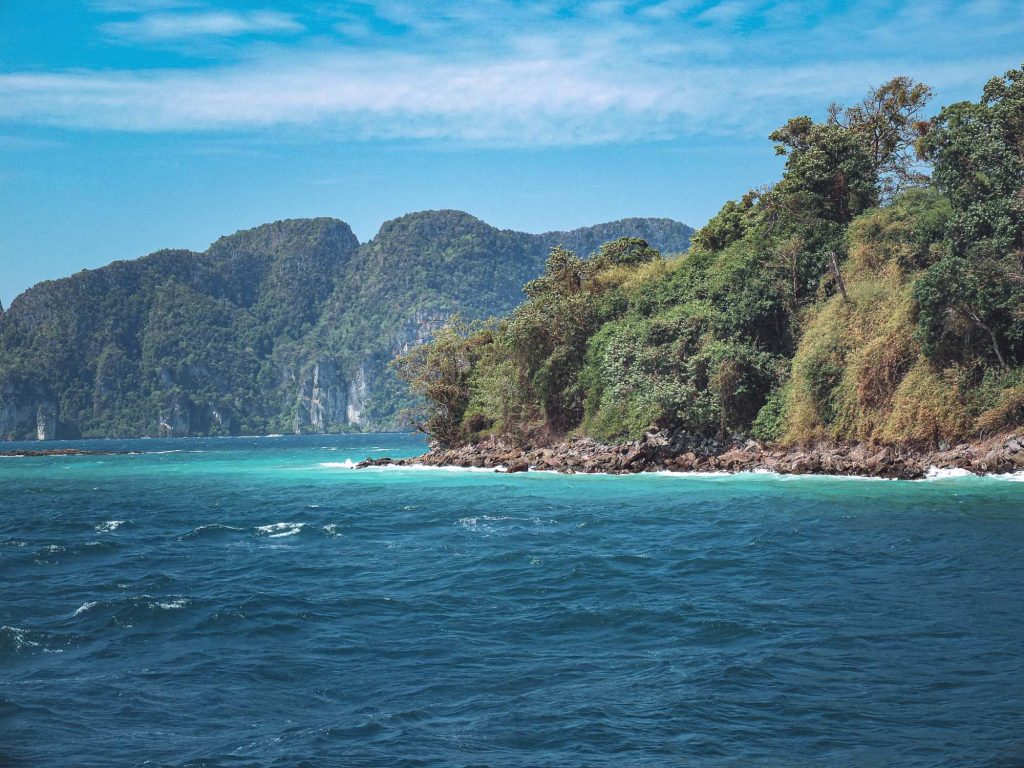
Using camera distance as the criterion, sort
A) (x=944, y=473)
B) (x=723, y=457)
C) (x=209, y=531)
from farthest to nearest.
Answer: (x=723, y=457)
(x=944, y=473)
(x=209, y=531)

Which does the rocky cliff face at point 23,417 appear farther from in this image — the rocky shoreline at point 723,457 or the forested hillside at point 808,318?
the rocky shoreline at point 723,457

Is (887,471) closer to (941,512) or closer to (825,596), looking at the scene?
(941,512)

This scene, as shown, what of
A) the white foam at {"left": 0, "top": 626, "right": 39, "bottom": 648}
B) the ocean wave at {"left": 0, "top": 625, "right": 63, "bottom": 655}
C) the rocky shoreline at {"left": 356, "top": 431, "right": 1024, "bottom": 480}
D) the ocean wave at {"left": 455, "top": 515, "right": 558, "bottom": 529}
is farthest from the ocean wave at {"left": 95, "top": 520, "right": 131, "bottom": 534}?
the rocky shoreline at {"left": 356, "top": 431, "right": 1024, "bottom": 480}

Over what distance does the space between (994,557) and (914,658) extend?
20.3 ft

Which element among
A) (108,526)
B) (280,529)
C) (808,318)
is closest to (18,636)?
(280,529)

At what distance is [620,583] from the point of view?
1404 cm

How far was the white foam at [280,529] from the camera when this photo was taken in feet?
69.0

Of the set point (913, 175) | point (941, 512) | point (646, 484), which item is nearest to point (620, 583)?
point (941, 512)

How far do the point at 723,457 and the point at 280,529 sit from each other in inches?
807

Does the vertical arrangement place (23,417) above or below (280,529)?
above

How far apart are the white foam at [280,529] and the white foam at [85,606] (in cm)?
717

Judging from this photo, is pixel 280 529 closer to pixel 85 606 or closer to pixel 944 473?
pixel 85 606

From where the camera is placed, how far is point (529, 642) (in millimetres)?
10789

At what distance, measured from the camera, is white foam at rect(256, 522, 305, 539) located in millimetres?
21038
